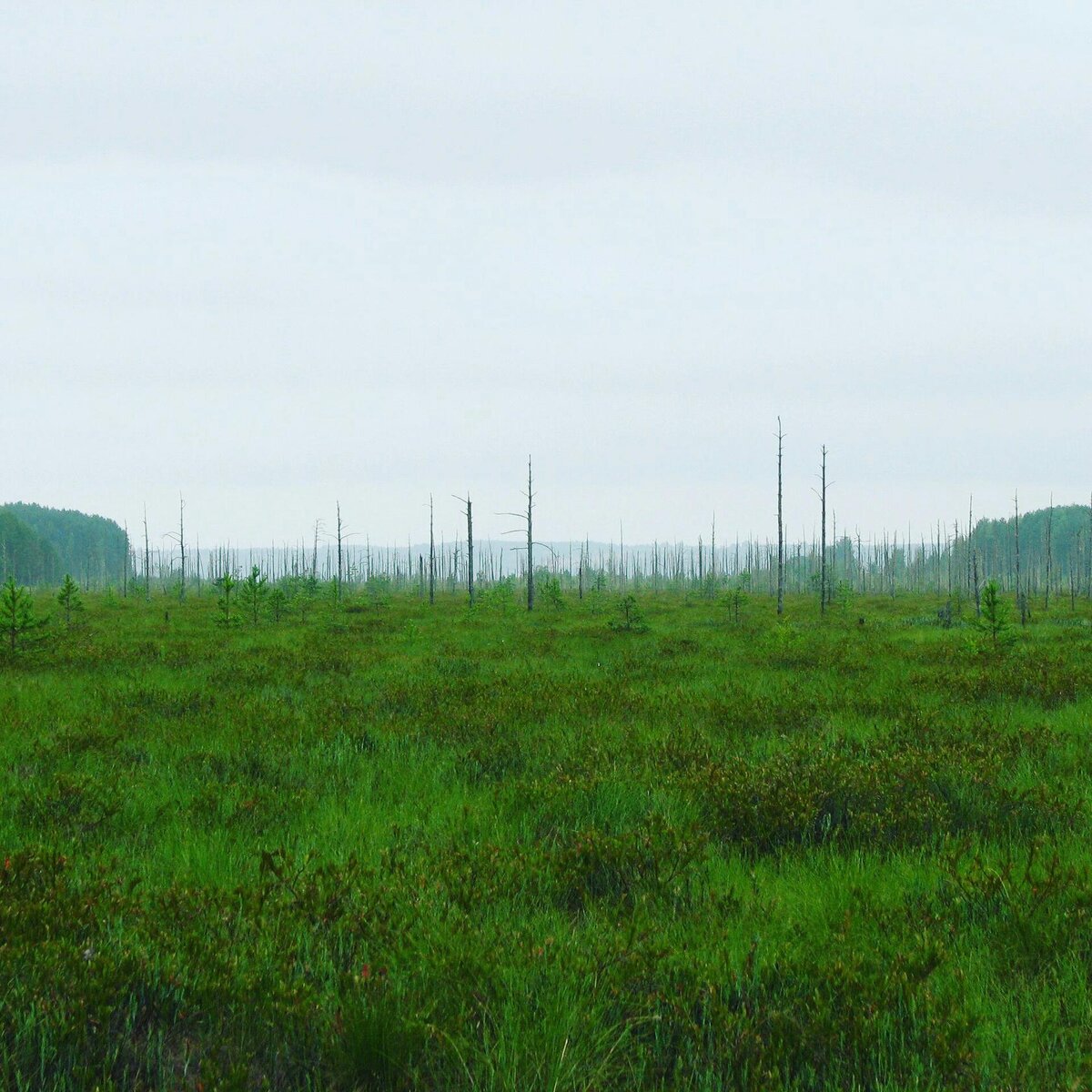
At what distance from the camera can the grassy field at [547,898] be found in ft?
7.59

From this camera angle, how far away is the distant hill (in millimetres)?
110562

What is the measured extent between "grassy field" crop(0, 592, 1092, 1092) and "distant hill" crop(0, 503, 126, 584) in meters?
116

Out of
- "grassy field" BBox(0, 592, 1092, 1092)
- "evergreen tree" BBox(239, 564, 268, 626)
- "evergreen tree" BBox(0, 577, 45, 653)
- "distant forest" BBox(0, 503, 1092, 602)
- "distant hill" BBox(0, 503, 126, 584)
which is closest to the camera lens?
"grassy field" BBox(0, 592, 1092, 1092)

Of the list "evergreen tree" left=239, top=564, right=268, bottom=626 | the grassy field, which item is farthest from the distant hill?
the grassy field

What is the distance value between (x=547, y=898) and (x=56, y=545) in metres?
197

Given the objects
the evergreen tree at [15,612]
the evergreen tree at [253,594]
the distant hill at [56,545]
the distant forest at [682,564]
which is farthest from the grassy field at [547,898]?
the distant hill at [56,545]

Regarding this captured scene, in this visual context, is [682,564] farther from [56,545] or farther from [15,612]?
[56,545]

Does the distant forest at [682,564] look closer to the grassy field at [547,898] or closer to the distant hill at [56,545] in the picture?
the distant hill at [56,545]

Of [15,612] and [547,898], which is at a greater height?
[15,612]

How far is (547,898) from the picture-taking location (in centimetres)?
347

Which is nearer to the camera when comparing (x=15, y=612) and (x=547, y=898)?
(x=547, y=898)

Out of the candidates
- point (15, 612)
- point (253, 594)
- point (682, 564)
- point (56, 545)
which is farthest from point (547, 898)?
point (56, 545)

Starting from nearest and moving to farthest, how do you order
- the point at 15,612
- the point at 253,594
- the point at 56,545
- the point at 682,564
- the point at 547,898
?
the point at 547,898 < the point at 15,612 < the point at 253,594 < the point at 682,564 < the point at 56,545

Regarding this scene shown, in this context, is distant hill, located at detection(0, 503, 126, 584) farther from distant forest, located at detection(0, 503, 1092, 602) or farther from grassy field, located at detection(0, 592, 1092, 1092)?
grassy field, located at detection(0, 592, 1092, 1092)
